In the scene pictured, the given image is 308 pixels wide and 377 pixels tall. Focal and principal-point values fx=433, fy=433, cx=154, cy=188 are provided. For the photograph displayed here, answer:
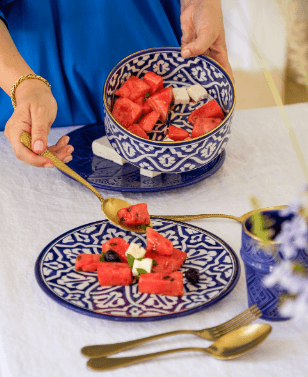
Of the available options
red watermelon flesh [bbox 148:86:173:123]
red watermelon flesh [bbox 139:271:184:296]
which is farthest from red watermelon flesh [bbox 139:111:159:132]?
red watermelon flesh [bbox 139:271:184:296]

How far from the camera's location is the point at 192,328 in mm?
657

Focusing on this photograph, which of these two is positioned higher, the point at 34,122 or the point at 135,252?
the point at 34,122

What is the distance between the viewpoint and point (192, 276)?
0.73 meters

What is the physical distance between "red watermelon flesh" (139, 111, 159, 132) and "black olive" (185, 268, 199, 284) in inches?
17.5

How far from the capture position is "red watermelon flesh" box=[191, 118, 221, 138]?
39.8 inches

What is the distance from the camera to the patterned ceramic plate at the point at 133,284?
0.66 m

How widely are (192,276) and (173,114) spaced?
0.55 m

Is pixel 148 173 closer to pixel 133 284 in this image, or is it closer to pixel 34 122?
pixel 34 122

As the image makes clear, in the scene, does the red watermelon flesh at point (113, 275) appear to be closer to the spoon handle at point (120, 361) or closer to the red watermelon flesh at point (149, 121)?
the spoon handle at point (120, 361)

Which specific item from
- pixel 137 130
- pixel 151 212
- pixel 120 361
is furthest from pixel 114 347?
pixel 137 130

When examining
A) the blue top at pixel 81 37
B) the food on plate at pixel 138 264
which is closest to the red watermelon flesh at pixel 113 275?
the food on plate at pixel 138 264

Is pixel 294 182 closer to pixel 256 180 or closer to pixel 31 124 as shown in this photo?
pixel 256 180

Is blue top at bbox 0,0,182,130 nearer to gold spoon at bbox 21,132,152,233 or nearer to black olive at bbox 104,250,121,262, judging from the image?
gold spoon at bbox 21,132,152,233

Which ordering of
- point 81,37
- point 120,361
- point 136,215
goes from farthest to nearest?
point 81,37
point 136,215
point 120,361
